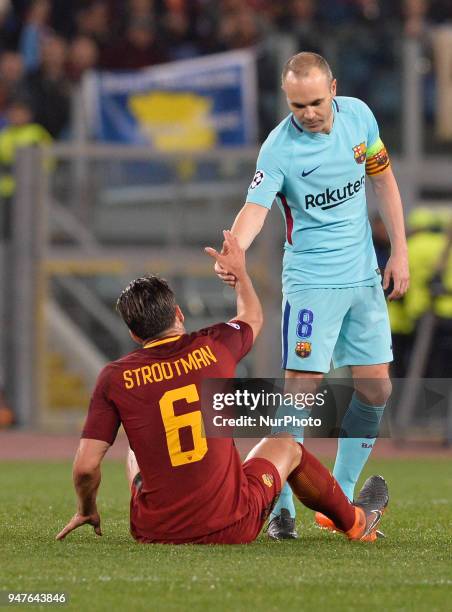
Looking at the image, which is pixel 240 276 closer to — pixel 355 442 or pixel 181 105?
pixel 355 442

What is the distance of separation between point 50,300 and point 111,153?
1589 millimetres

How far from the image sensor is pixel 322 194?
627cm

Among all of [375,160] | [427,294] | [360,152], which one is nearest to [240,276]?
[360,152]

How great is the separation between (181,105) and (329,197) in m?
8.21

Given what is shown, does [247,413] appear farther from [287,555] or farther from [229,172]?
[229,172]

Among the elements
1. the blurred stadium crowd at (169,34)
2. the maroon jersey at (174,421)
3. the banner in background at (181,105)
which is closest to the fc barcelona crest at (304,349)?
the maroon jersey at (174,421)

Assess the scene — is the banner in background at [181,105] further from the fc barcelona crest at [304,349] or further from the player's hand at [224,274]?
the player's hand at [224,274]

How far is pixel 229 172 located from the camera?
13906 millimetres

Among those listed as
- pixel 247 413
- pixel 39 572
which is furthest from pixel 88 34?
pixel 39 572

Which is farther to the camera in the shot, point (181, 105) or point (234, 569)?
point (181, 105)

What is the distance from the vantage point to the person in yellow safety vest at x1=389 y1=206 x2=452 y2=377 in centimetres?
1232

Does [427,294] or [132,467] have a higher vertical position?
[132,467]

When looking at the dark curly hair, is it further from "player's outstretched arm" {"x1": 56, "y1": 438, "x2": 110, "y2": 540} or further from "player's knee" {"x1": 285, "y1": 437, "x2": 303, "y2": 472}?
"player's knee" {"x1": 285, "y1": 437, "x2": 303, "y2": 472}

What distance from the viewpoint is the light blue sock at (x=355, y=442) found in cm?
650
